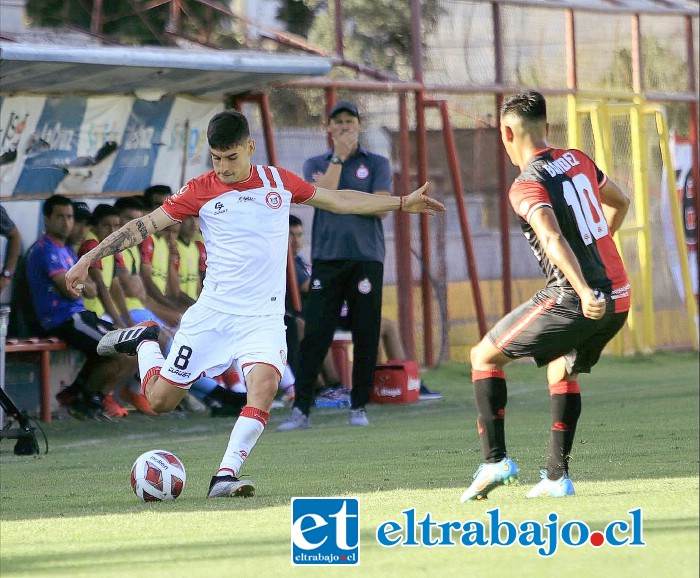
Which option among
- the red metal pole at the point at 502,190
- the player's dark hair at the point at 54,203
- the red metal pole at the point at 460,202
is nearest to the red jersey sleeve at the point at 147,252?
the player's dark hair at the point at 54,203

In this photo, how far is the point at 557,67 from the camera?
18156 millimetres

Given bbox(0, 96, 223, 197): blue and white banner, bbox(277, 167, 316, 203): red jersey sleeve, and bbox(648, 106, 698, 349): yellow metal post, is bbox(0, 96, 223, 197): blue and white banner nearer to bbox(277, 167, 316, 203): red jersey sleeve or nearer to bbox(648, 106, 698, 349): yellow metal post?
bbox(277, 167, 316, 203): red jersey sleeve

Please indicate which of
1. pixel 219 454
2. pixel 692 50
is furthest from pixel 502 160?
pixel 219 454

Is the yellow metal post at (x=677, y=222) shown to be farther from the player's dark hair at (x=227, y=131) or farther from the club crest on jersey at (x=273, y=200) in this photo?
the player's dark hair at (x=227, y=131)

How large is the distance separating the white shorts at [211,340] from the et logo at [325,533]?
1831mm

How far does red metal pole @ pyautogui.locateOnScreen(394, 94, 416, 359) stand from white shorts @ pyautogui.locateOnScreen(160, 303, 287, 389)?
26.0 ft

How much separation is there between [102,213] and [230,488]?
6.27 m

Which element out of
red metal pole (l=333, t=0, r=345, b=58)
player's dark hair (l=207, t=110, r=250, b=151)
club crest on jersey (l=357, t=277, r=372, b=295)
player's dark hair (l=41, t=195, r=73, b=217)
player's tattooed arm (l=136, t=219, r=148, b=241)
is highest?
red metal pole (l=333, t=0, r=345, b=58)

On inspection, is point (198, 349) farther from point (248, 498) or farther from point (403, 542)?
point (403, 542)

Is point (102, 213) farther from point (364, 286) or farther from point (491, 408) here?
point (491, 408)

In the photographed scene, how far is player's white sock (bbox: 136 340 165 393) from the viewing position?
26.0 feet

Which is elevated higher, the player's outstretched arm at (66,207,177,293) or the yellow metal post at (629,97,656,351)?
the player's outstretched arm at (66,207,177,293)

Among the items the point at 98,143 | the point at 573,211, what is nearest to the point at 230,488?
the point at 573,211

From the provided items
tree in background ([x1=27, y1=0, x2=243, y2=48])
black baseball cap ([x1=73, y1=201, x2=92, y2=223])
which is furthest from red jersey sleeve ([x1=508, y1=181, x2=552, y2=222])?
tree in background ([x1=27, y1=0, x2=243, y2=48])
